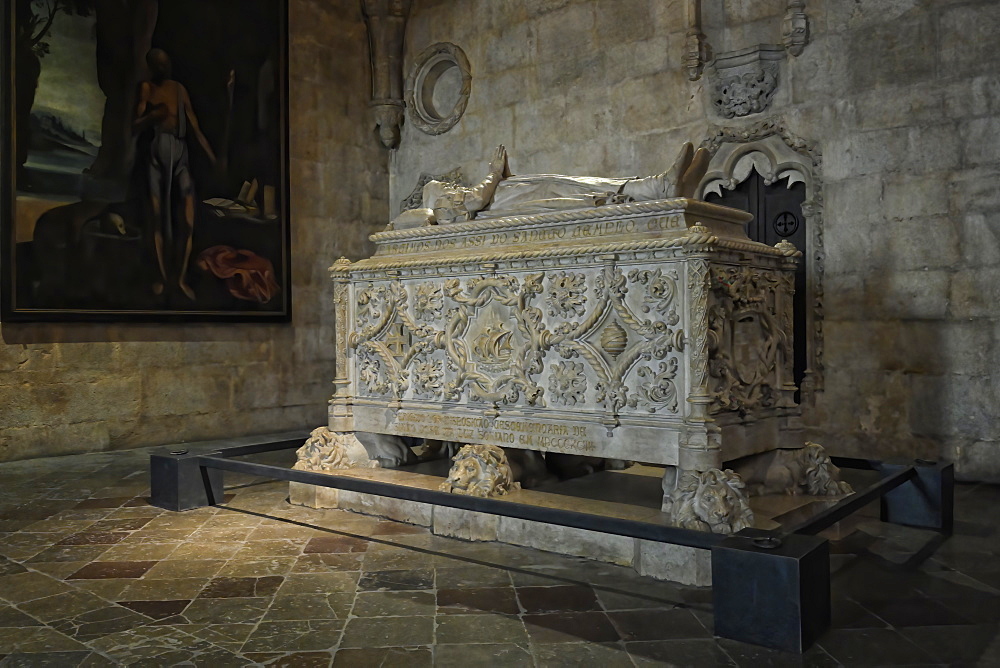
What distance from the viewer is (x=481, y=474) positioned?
4312mm

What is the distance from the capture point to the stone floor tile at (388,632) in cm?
283

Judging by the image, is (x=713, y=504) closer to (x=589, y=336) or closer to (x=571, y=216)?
(x=589, y=336)

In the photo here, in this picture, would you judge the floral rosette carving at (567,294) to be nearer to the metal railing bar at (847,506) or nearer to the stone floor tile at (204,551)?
the metal railing bar at (847,506)

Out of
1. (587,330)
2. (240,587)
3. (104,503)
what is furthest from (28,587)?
(587,330)

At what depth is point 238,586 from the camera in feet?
11.4

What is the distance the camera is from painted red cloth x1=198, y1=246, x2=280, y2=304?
836 centimetres

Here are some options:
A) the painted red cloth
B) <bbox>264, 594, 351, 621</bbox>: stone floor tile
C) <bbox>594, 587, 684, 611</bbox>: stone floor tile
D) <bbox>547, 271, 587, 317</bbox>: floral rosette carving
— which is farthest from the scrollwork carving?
the painted red cloth

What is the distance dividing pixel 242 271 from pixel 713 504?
630cm

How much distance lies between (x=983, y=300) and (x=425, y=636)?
490 centimetres

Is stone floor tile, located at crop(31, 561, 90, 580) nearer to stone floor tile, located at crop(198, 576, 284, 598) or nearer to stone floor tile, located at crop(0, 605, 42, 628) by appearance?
stone floor tile, located at crop(0, 605, 42, 628)

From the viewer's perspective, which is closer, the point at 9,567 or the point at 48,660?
the point at 48,660

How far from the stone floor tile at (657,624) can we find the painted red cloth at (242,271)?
21.1 ft

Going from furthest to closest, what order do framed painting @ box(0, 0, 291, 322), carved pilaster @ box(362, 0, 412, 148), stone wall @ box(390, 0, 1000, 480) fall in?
carved pilaster @ box(362, 0, 412, 148) < framed painting @ box(0, 0, 291, 322) < stone wall @ box(390, 0, 1000, 480)

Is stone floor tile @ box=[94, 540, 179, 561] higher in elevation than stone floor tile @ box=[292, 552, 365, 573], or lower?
higher
